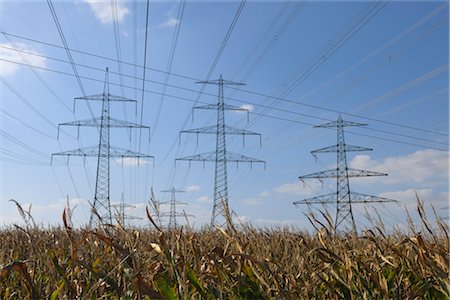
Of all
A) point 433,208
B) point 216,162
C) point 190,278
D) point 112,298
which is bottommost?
point 112,298

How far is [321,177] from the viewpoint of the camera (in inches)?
1529

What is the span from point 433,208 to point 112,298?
93.8 inches

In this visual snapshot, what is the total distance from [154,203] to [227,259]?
3.05 ft

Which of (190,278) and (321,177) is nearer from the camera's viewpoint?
(190,278)

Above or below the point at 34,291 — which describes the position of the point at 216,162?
above

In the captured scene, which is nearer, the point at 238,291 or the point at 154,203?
the point at 154,203

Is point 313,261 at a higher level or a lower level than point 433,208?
lower

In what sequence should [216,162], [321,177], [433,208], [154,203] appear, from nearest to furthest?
[154,203] < [433,208] < [216,162] < [321,177]

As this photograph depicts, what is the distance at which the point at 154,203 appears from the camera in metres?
2.62

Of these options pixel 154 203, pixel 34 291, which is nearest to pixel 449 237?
pixel 154 203

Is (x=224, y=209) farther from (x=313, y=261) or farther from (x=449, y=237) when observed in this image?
(x=313, y=261)

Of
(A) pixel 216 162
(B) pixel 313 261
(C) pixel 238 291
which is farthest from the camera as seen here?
(A) pixel 216 162

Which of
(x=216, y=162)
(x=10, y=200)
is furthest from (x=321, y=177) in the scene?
(x=10, y=200)

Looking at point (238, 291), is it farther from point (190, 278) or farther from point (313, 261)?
point (313, 261)
